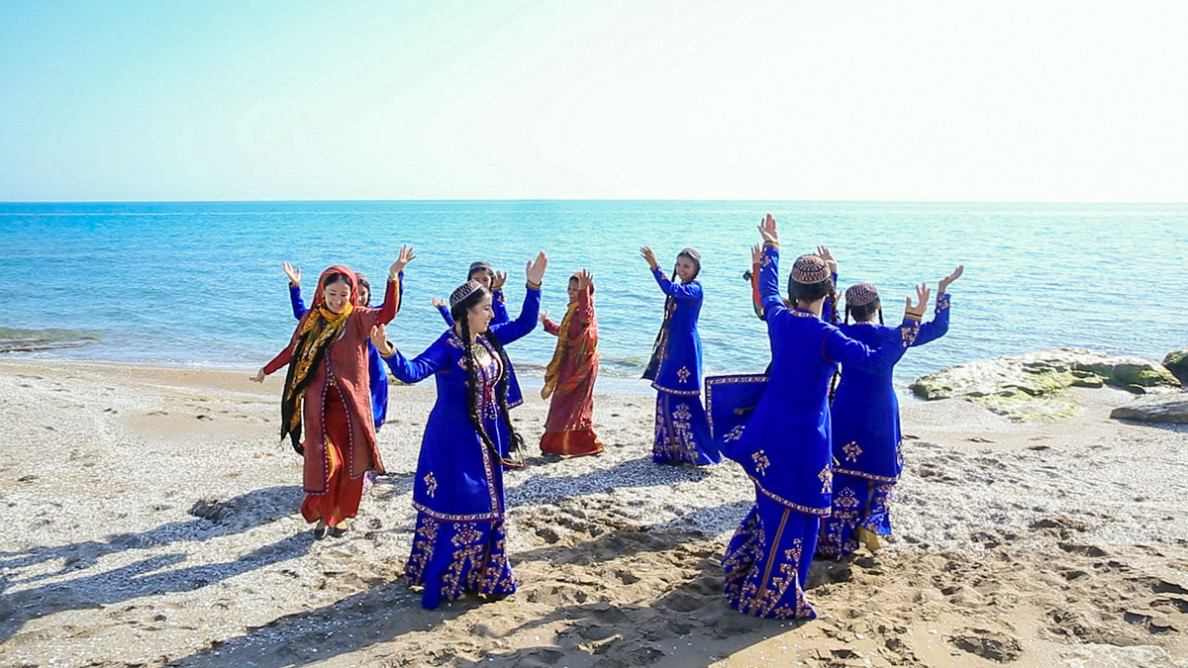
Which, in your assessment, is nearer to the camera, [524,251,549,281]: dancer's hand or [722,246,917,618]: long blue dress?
[722,246,917,618]: long blue dress

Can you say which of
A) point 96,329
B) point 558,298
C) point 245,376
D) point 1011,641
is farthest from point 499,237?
point 1011,641

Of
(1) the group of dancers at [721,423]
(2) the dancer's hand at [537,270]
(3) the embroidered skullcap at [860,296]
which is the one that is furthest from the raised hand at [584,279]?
(3) the embroidered skullcap at [860,296]

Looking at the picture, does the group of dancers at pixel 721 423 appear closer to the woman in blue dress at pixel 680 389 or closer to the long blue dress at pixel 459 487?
the long blue dress at pixel 459 487

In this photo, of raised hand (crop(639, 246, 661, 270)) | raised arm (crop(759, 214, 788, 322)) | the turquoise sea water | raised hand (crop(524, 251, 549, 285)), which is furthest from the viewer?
the turquoise sea water

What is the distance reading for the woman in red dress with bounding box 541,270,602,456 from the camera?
26.7 feet

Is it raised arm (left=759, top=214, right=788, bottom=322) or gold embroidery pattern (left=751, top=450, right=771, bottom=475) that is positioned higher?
raised arm (left=759, top=214, right=788, bottom=322)

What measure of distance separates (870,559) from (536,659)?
2.61 meters

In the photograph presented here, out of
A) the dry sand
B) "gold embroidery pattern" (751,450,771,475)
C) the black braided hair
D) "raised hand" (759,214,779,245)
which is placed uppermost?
"raised hand" (759,214,779,245)

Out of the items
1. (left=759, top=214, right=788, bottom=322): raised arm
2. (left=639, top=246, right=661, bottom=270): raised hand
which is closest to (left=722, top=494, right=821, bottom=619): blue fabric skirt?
(left=759, top=214, right=788, bottom=322): raised arm

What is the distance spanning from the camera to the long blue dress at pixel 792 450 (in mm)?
4504

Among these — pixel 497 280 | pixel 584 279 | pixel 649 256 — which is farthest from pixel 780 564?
pixel 497 280

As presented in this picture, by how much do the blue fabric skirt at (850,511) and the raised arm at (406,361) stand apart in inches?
111

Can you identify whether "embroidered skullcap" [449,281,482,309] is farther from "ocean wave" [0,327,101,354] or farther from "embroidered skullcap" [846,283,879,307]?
"ocean wave" [0,327,101,354]

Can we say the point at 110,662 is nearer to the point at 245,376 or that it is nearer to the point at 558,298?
the point at 245,376
